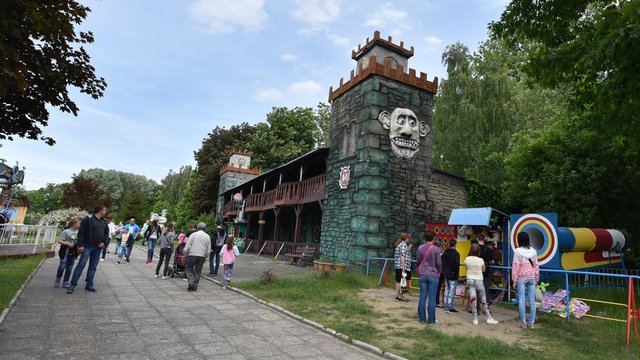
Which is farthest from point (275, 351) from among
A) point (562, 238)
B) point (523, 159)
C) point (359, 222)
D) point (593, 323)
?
point (523, 159)

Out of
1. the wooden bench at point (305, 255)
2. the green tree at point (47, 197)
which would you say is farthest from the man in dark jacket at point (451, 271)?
the green tree at point (47, 197)

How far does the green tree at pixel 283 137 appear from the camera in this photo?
33.5m

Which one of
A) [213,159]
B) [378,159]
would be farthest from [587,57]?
[213,159]

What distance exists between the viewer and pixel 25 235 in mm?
12781

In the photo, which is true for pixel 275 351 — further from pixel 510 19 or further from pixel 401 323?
pixel 510 19

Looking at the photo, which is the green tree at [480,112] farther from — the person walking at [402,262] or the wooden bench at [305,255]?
the person walking at [402,262]

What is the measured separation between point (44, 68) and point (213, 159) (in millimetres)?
31076

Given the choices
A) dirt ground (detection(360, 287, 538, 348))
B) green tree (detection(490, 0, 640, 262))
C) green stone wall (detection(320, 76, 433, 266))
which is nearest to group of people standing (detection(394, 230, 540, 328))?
dirt ground (detection(360, 287, 538, 348))

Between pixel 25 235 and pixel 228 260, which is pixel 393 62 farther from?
pixel 25 235

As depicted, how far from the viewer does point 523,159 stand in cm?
1284

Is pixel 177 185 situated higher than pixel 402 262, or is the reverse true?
pixel 177 185

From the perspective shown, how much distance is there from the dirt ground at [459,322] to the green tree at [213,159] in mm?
27551

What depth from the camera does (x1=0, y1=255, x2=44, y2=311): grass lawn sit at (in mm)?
5532

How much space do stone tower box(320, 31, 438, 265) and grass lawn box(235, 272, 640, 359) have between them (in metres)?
4.70
